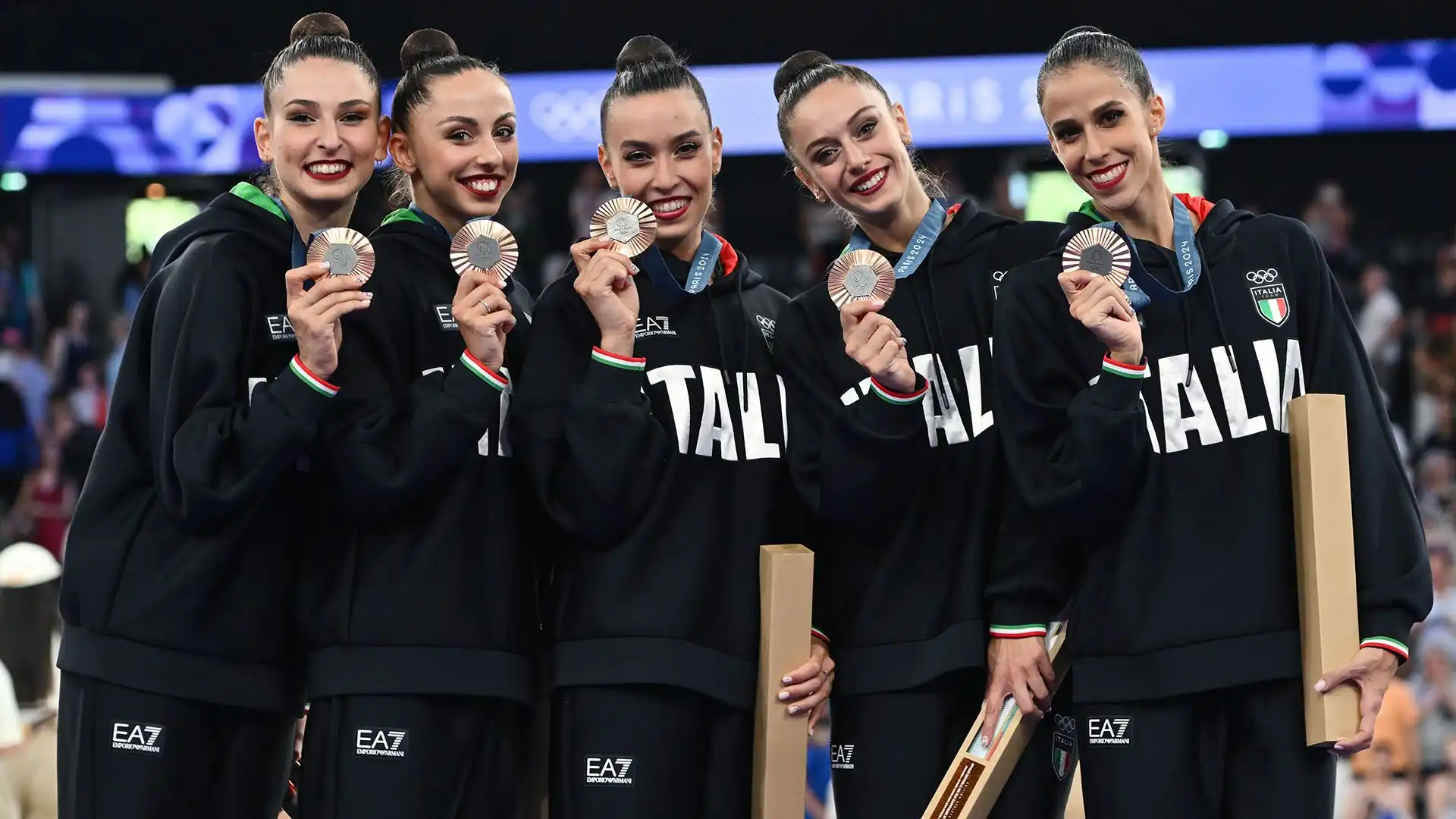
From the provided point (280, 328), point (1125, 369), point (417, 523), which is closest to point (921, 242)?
point (1125, 369)

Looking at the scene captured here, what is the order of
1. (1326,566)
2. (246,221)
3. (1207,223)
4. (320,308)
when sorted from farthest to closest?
(246,221) → (1207,223) → (320,308) → (1326,566)

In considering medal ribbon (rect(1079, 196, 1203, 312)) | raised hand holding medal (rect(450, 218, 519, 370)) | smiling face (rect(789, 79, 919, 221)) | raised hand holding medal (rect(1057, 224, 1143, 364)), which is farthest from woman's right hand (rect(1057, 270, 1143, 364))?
raised hand holding medal (rect(450, 218, 519, 370))

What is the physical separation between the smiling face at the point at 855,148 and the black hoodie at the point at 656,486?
41 cm

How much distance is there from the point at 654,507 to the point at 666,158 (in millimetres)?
767

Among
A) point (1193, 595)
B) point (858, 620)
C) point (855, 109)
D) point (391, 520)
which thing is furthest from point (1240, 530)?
point (391, 520)

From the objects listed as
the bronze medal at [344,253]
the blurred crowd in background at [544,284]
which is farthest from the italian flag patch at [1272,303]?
the blurred crowd in background at [544,284]

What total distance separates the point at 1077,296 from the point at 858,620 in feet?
2.73

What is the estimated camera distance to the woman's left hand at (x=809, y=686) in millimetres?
3451

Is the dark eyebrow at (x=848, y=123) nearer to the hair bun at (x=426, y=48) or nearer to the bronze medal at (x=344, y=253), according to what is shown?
the hair bun at (x=426, y=48)

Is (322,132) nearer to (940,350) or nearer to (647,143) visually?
(647,143)

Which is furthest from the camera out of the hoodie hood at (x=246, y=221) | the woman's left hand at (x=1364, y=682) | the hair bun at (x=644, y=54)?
the hair bun at (x=644, y=54)

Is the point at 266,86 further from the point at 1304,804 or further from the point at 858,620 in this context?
the point at 1304,804

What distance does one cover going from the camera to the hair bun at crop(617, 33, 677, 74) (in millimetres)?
3820

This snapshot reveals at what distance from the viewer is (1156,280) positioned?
133 inches
